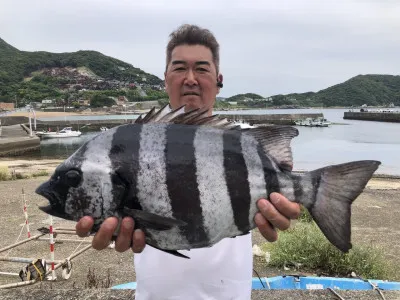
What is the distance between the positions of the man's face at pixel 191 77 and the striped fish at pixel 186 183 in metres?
0.86

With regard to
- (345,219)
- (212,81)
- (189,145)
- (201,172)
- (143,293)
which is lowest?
(143,293)

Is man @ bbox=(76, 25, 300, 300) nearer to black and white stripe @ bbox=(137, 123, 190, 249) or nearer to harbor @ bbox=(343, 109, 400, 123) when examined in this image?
black and white stripe @ bbox=(137, 123, 190, 249)

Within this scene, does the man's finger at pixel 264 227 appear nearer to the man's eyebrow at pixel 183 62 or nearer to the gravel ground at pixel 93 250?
the man's eyebrow at pixel 183 62

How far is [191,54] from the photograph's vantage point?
280cm

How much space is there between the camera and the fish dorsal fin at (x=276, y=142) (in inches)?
77.9

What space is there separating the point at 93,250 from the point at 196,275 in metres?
6.31

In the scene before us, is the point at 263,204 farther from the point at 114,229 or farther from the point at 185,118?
the point at 114,229

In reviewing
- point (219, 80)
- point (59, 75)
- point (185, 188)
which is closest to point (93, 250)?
point (219, 80)

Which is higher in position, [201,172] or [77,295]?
[201,172]

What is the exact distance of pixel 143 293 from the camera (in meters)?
2.52

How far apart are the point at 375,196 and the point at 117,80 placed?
564 ft

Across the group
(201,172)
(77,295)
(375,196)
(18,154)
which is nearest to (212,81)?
(201,172)

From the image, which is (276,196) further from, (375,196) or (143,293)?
(375,196)

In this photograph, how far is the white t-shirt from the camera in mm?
2430
